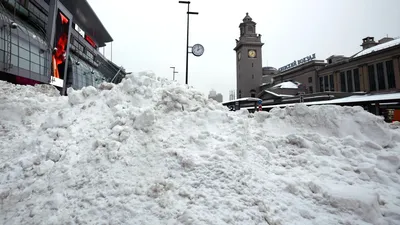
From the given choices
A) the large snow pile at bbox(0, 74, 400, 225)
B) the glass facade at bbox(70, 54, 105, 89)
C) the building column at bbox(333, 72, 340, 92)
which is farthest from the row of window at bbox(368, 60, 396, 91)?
the glass facade at bbox(70, 54, 105, 89)

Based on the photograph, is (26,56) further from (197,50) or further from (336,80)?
(336,80)

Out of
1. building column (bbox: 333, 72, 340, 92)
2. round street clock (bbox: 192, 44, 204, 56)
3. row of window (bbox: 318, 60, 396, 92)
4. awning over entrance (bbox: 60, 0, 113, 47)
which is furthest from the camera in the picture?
building column (bbox: 333, 72, 340, 92)

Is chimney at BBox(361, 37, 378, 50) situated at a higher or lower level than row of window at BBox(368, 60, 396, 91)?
higher

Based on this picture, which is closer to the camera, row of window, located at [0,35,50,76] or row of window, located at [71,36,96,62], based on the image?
row of window, located at [0,35,50,76]

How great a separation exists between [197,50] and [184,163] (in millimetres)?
10088

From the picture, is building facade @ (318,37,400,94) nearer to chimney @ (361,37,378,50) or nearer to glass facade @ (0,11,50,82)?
chimney @ (361,37,378,50)

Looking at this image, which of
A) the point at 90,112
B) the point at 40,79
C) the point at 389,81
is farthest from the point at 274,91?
the point at 90,112

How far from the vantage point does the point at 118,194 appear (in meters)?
3.48

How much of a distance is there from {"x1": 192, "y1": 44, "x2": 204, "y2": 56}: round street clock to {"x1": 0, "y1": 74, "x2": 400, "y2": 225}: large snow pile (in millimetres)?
6919

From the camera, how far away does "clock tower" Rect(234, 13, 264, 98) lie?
5691 centimetres

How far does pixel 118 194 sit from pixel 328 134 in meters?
5.60

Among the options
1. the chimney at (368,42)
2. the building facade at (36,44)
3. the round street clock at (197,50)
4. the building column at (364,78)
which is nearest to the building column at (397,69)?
the building column at (364,78)

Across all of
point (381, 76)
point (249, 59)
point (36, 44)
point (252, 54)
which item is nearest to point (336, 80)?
point (381, 76)

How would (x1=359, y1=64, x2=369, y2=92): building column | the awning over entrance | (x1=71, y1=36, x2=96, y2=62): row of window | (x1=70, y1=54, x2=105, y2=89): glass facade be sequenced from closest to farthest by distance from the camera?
1. (x1=70, y1=54, x2=105, y2=89): glass facade
2. (x1=71, y1=36, x2=96, y2=62): row of window
3. the awning over entrance
4. (x1=359, y1=64, x2=369, y2=92): building column
